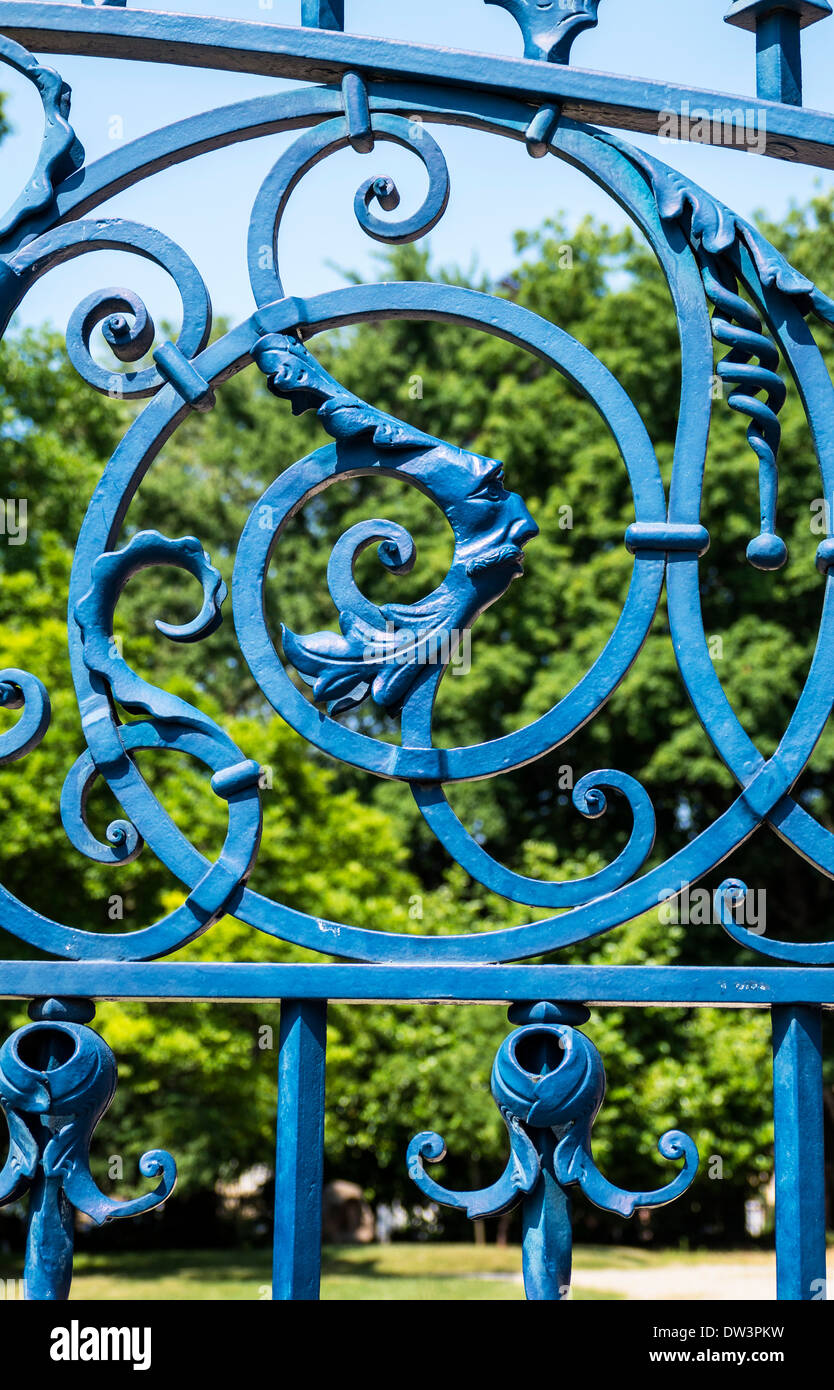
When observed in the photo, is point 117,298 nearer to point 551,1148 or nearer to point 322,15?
point 322,15

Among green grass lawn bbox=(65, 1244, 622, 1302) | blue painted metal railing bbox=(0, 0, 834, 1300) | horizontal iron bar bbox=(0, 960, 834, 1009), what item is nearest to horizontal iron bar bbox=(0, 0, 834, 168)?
blue painted metal railing bbox=(0, 0, 834, 1300)

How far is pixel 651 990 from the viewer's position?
1967 millimetres

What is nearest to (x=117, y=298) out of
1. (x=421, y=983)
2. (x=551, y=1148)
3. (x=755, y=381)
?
(x=755, y=381)

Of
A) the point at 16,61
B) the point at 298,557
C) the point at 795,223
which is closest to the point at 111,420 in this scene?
the point at 298,557

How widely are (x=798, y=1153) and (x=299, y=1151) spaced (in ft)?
2.30

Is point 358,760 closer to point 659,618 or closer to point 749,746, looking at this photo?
point 749,746

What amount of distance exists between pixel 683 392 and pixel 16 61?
118cm

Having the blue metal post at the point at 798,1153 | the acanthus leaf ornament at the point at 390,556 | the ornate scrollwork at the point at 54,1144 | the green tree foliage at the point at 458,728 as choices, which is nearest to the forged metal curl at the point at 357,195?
the acanthus leaf ornament at the point at 390,556

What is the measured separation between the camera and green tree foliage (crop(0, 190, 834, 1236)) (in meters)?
12.2

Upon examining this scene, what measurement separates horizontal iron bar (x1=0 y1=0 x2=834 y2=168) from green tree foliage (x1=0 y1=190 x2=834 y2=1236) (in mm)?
9376

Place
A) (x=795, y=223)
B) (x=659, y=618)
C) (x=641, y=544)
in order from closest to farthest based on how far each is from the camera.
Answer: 1. (x=641, y=544)
2. (x=659, y=618)
3. (x=795, y=223)

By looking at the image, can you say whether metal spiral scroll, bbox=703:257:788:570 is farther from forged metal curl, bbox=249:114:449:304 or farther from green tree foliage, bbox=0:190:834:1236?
green tree foliage, bbox=0:190:834:1236

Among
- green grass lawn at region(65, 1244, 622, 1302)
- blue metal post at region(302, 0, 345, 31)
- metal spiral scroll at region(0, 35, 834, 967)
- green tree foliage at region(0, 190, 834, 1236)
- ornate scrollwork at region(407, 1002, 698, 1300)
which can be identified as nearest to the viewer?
ornate scrollwork at region(407, 1002, 698, 1300)

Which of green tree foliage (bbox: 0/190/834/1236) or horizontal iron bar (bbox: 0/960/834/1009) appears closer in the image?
horizontal iron bar (bbox: 0/960/834/1009)
